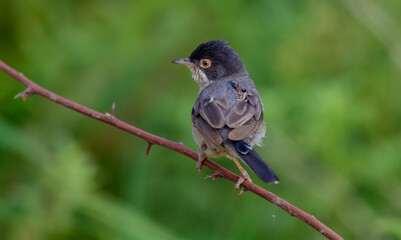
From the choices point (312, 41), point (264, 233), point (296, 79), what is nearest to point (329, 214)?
point (264, 233)

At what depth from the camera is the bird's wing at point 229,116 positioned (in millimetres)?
3689

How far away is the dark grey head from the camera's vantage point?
465cm

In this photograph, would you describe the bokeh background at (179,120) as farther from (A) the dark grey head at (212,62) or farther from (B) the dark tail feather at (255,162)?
(B) the dark tail feather at (255,162)

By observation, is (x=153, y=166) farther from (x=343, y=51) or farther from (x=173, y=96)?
(x=343, y=51)

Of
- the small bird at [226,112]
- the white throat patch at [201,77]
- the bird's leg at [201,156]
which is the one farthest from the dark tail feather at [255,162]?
the white throat patch at [201,77]

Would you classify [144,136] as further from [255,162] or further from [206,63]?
[206,63]

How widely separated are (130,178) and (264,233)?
1.16 metres

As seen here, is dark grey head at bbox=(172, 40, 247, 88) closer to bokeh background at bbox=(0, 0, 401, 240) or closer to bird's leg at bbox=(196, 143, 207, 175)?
bokeh background at bbox=(0, 0, 401, 240)

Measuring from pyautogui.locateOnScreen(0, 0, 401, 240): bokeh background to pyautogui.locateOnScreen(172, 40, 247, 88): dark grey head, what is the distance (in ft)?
1.33

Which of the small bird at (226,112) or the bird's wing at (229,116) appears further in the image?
the bird's wing at (229,116)

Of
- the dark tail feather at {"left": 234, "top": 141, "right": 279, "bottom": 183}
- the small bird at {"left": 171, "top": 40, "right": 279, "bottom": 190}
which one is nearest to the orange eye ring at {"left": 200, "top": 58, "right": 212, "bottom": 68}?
the small bird at {"left": 171, "top": 40, "right": 279, "bottom": 190}

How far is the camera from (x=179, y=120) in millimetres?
5059

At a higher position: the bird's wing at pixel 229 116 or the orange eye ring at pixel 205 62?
the orange eye ring at pixel 205 62

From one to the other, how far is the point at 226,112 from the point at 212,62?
89 cm
